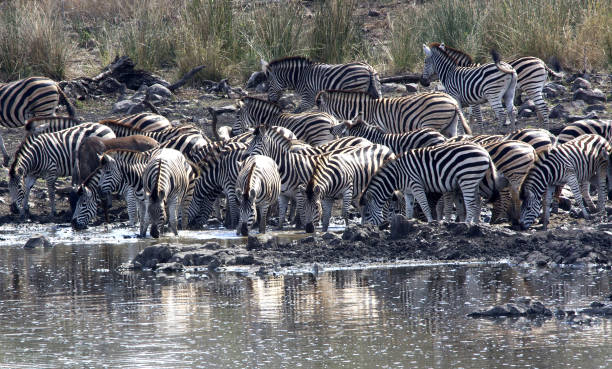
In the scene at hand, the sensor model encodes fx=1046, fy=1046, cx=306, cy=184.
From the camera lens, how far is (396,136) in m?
15.5

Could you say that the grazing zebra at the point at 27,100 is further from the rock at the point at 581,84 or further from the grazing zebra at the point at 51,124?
the rock at the point at 581,84

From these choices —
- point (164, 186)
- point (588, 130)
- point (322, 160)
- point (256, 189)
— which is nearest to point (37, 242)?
point (164, 186)

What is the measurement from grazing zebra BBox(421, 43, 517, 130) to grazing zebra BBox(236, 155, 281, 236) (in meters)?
5.37

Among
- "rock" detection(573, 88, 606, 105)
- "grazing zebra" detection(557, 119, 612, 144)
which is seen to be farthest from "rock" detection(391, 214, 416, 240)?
"rock" detection(573, 88, 606, 105)

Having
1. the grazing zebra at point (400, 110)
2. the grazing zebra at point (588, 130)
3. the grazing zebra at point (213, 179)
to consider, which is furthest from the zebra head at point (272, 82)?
the grazing zebra at point (588, 130)

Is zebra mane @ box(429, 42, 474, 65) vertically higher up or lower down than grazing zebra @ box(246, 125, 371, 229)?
higher up

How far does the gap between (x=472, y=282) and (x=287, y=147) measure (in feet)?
17.1

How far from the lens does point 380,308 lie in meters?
8.95

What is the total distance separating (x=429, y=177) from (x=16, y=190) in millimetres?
6216

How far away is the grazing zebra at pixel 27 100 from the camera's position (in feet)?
58.5

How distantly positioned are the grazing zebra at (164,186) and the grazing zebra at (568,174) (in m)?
4.51

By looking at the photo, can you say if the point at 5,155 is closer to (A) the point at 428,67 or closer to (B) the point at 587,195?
(A) the point at 428,67

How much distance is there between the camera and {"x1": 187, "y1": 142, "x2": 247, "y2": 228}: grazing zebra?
14.7 m

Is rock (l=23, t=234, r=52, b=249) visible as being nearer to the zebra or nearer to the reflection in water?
the reflection in water
